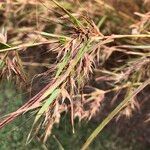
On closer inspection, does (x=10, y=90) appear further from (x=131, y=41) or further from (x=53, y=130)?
(x=131, y=41)

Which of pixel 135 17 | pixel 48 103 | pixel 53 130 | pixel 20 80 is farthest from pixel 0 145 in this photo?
pixel 135 17

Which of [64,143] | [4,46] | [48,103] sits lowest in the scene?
[64,143]

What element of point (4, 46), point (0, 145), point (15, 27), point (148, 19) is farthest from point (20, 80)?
point (15, 27)

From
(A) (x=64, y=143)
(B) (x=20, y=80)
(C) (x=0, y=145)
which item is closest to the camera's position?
(B) (x=20, y=80)

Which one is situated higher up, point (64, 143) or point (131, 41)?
point (131, 41)

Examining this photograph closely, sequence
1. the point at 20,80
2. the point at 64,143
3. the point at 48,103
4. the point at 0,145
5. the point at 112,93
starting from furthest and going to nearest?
the point at 112,93
the point at 64,143
the point at 0,145
the point at 20,80
the point at 48,103

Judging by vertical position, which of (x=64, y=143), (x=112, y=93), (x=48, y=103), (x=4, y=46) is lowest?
(x=64, y=143)

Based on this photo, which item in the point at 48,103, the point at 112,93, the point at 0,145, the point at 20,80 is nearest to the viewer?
the point at 48,103

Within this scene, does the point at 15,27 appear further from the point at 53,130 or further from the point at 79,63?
the point at 79,63

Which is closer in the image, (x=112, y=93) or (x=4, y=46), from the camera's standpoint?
(x=4, y=46)
